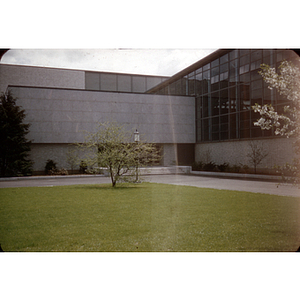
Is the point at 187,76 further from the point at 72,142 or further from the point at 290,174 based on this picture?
the point at 290,174

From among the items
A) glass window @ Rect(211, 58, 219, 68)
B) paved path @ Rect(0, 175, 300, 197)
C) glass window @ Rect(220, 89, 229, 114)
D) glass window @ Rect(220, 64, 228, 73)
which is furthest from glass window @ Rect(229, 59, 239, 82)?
paved path @ Rect(0, 175, 300, 197)

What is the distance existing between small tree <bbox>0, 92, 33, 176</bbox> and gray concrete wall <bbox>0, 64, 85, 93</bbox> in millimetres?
7894

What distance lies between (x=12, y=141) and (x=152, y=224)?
60.6 ft

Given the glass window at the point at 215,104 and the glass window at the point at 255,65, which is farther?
the glass window at the point at 215,104

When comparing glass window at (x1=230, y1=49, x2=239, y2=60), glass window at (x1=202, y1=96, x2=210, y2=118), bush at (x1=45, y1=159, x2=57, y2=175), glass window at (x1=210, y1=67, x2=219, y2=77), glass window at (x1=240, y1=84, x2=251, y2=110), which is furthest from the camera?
glass window at (x1=202, y1=96, x2=210, y2=118)

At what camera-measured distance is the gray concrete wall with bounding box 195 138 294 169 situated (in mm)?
18109

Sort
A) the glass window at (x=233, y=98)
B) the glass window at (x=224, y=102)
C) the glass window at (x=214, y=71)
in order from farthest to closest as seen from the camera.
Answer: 1. the glass window at (x=214, y=71)
2. the glass window at (x=224, y=102)
3. the glass window at (x=233, y=98)

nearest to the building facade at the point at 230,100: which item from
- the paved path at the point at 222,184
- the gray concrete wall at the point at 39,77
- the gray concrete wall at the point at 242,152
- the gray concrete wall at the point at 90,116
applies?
the gray concrete wall at the point at 242,152

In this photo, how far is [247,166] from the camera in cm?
2091

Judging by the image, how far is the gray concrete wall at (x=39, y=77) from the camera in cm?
2938

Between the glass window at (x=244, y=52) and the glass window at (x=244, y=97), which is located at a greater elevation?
the glass window at (x=244, y=52)

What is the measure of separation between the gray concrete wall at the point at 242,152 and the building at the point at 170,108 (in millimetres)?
78

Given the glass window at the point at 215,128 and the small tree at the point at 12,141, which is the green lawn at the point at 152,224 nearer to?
the small tree at the point at 12,141

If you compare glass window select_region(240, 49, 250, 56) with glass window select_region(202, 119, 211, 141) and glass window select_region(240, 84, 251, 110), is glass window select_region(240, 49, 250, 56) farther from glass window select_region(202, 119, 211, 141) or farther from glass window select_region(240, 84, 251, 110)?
glass window select_region(202, 119, 211, 141)
